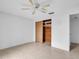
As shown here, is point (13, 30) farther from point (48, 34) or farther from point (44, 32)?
point (48, 34)

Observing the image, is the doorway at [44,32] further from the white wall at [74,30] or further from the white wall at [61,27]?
the white wall at [74,30]

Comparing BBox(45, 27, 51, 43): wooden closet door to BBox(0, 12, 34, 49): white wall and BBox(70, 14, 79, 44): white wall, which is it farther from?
BBox(70, 14, 79, 44): white wall

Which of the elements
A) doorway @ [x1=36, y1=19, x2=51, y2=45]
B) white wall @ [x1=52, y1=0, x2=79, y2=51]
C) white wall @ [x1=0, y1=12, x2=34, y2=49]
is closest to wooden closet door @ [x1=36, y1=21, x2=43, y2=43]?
doorway @ [x1=36, y1=19, x2=51, y2=45]

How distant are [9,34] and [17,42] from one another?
911 mm

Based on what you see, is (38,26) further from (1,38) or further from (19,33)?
(1,38)

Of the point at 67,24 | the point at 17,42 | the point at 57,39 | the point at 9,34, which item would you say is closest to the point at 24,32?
the point at 17,42

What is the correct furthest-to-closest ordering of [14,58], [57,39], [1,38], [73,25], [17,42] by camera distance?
[73,25]
[17,42]
[57,39]
[1,38]
[14,58]

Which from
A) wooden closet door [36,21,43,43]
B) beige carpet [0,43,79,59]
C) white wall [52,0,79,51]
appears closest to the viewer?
beige carpet [0,43,79,59]

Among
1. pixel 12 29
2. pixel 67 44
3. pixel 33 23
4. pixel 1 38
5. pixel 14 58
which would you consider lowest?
pixel 14 58

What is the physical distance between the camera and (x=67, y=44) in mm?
4090

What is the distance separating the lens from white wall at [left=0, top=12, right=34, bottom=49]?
4434 mm

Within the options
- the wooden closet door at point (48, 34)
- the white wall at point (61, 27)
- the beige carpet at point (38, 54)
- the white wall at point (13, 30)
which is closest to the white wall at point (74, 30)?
the wooden closet door at point (48, 34)

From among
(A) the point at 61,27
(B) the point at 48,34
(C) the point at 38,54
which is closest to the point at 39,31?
(B) the point at 48,34

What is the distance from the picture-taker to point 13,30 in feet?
16.4
